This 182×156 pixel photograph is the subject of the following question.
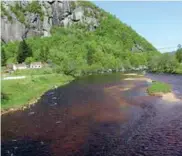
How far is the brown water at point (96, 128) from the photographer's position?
137 ft

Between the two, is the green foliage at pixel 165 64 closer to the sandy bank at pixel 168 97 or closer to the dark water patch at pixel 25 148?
the sandy bank at pixel 168 97

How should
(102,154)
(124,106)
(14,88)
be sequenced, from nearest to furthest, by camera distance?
1. (102,154)
2. (124,106)
3. (14,88)

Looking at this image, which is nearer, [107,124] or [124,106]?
[107,124]

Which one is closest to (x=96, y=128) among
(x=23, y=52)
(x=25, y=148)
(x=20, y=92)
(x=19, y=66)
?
(x=25, y=148)

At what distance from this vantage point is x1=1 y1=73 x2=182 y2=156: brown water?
41.8 m

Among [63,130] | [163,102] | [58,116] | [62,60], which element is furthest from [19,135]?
[62,60]

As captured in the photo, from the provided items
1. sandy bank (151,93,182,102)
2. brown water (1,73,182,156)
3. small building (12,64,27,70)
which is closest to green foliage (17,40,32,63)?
small building (12,64,27,70)

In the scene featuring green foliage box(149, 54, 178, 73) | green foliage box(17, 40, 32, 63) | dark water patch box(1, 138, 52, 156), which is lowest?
dark water patch box(1, 138, 52, 156)

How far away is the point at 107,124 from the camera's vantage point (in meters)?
54.7

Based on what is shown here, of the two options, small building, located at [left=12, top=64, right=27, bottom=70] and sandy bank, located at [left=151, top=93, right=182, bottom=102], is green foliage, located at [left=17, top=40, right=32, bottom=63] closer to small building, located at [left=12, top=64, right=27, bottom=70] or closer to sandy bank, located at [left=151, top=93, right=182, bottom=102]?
small building, located at [left=12, top=64, right=27, bottom=70]

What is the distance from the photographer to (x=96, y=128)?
52219mm

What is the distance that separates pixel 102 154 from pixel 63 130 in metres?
13.5

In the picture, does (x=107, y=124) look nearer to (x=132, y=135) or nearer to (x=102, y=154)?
(x=132, y=135)

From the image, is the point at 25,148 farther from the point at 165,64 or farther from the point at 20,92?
the point at 165,64
